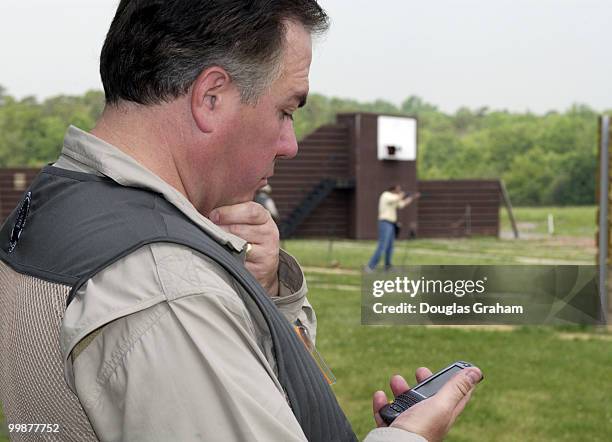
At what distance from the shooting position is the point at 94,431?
142cm

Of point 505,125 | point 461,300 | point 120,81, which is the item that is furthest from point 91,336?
point 505,125

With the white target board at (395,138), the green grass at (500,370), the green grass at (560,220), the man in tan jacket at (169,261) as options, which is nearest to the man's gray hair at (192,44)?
the man in tan jacket at (169,261)

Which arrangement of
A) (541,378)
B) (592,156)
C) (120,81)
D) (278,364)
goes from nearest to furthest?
(278,364), (120,81), (541,378), (592,156)

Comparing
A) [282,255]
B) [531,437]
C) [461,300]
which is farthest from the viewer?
[531,437]

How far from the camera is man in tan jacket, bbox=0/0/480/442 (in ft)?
4.22

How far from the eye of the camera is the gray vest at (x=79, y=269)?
1404 millimetres

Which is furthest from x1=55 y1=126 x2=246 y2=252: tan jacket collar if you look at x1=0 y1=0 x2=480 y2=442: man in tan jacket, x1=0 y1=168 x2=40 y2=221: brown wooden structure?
x1=0 y1=168 x2=40 y2=221: brown wooden structure

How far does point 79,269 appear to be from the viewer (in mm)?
1393

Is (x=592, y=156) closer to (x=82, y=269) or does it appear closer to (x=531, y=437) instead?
(x=531, y=437)

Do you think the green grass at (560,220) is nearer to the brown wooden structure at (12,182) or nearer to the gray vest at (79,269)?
the brown wooden structure at (12,182)

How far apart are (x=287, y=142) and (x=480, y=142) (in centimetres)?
9691

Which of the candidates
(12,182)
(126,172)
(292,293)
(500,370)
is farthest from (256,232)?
(12,182)

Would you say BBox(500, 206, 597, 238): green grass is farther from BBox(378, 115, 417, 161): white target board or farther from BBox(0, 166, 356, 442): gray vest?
BBox(0, 166, 356, 442): gray vest

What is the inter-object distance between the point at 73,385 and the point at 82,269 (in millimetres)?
201
